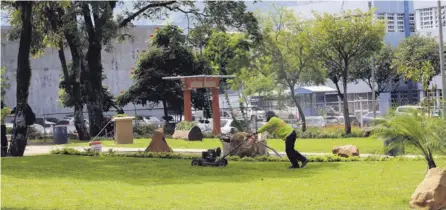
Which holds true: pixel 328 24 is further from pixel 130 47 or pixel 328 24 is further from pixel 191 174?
pixel 130 47

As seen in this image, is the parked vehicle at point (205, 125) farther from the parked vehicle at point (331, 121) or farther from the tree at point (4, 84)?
the tree at point (4, 84)

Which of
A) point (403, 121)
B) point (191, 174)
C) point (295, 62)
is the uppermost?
point (295, 62)

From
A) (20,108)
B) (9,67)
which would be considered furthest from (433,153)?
(9,67)

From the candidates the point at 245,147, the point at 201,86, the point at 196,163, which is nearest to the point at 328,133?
the point at 201,86

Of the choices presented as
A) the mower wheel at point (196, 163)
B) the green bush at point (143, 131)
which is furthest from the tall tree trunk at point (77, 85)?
the mower wheel at point (196, 163)

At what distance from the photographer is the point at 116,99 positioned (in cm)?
5075

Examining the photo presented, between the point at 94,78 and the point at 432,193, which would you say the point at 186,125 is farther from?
the point at 432,193

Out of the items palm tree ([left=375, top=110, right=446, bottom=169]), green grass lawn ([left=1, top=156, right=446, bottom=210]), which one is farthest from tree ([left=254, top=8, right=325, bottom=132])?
palm tree ([left=375, top=110, right=446, bottom=169])

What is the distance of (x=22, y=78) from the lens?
23484 millimetres

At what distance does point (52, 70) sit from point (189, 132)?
1273 inches

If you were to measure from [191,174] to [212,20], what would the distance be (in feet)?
56.6

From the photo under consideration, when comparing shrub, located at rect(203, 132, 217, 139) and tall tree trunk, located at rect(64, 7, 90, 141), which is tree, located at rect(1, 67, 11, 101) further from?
shrub, located at rect(203, 132, 217, 139)

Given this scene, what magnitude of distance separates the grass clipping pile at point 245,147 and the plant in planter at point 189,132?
1176 cm

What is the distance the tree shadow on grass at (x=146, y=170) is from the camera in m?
16.6
